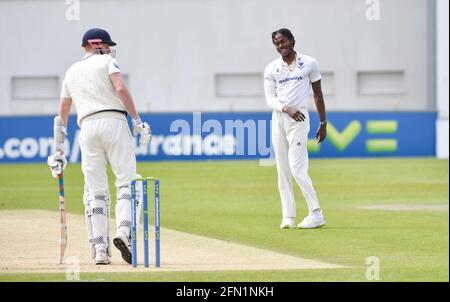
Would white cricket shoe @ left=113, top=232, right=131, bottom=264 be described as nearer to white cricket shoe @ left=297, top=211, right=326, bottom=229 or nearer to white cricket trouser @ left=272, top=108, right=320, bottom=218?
white cricket trouser @ left=272, top=108, right=320, bottom=218

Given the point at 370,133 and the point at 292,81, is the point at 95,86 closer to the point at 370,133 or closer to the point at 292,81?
the point at 292,81

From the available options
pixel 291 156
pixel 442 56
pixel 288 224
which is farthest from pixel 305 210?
pixel 442 56

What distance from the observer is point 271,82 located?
1524 cm

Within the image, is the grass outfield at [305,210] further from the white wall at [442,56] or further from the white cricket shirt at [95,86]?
the white wall at [442,56]

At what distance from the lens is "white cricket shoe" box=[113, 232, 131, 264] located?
11625 millimetres

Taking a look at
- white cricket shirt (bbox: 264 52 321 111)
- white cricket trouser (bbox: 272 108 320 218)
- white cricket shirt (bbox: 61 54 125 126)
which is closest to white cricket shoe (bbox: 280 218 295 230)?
white cricket trouser (bbox: 272 108 320 218)

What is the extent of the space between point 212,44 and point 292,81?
2771 centimetres

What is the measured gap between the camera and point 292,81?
1509 centimetres

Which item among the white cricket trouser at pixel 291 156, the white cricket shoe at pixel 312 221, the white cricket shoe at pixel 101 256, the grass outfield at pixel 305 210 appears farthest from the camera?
the white cricket shoe at pixel 312 221

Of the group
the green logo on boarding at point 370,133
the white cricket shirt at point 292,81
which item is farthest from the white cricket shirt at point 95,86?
the green logo on boarding at point 370,133

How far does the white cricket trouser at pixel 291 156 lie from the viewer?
1506 cm

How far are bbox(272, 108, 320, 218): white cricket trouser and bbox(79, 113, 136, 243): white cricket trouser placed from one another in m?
3.50

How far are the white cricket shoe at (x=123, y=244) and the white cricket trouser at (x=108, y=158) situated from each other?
0.11 meters
